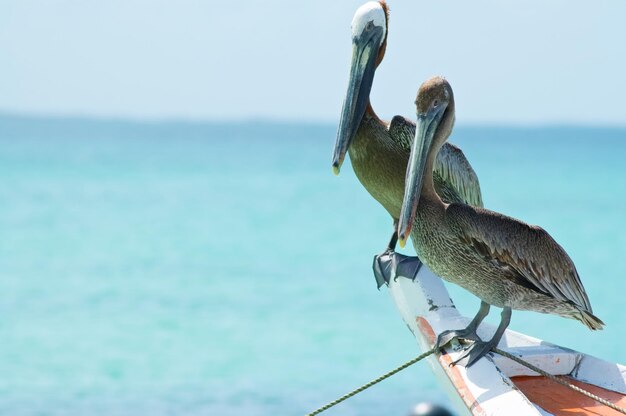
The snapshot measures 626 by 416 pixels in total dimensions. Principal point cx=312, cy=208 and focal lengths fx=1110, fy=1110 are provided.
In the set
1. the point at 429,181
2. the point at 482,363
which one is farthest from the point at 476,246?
the point at 482,363

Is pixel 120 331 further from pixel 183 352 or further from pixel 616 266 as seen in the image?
pixel 616 266

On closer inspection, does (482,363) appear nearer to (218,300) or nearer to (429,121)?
(429,121)

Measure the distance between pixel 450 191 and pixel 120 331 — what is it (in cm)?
761

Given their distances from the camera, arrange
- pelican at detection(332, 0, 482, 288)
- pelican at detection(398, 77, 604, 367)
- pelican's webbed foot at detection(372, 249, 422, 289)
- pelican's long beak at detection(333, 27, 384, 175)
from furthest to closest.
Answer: pelican at detection(332, 0, 482, 288), pelican's long beak at detection(333, 27, 384, 175), pelican's webbed foot at detection(372, 249, 422, 289), pelican at detection(398, 77, 604, 367)

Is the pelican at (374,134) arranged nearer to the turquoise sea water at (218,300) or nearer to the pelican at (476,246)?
the pelican at (476,246)

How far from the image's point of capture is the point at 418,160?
3045mm

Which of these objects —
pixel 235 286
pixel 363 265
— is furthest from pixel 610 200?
pixel 235 286

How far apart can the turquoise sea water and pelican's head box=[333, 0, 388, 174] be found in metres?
4.61

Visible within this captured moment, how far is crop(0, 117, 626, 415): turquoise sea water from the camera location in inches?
352

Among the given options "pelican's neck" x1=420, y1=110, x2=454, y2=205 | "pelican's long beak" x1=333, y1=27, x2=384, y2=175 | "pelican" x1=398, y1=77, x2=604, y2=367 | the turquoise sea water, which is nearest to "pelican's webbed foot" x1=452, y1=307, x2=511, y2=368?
"pelican" x1=398, y1=77, x2=604, y2=367

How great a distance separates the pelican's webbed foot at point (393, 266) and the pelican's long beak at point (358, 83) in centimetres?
41

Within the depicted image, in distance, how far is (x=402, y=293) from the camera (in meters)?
3.58

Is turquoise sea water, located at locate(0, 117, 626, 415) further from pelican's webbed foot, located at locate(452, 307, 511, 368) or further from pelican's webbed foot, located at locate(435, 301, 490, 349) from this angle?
pelican's webbed foot, located at locate(452, 307, 511, 368)

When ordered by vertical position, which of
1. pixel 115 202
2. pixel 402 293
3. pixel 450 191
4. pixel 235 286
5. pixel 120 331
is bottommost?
pixel 402 293
